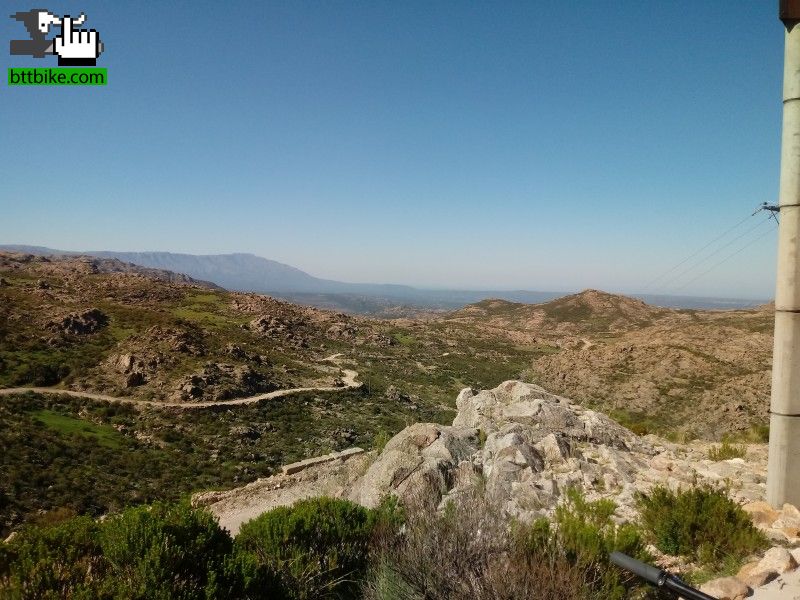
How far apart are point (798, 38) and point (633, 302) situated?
105 meters

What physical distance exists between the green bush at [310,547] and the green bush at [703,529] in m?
4.57

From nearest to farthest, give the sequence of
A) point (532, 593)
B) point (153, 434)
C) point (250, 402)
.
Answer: point (532, 593), point (153, 434), point (250, 402)

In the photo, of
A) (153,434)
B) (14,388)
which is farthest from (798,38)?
(14,388)

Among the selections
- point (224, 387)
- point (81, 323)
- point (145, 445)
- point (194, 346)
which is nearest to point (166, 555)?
point (145, 445)

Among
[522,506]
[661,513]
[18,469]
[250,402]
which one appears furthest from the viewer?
[250,402]

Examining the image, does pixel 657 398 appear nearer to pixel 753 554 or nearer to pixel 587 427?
pixel 587 427

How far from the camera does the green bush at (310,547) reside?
20.7ft

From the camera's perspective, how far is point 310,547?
6.95m

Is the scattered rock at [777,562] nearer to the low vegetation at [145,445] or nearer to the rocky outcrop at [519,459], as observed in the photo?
the rocky outcrop at [519,459]

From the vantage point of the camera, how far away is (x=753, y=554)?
21.1ft

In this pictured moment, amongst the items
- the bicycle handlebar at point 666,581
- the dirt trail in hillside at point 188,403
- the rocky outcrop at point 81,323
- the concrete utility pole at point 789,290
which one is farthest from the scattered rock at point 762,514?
the rocky outcrop at point 81,323

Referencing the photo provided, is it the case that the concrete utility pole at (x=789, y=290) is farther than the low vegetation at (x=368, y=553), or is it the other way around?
the concrete utility pole at (x=789, y=290)

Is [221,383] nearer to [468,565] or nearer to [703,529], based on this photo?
[468,565]

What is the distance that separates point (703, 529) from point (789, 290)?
4398mm
